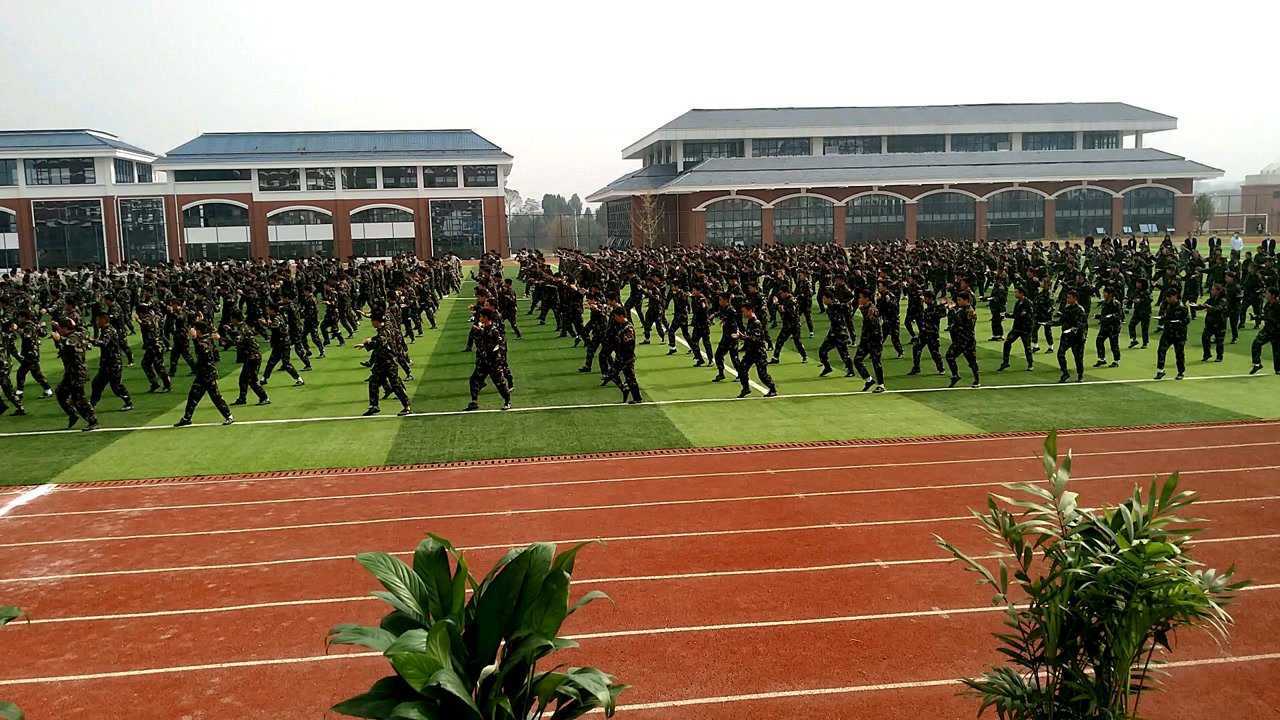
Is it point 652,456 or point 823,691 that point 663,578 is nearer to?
point 823,691

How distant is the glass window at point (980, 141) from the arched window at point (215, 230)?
4147cm

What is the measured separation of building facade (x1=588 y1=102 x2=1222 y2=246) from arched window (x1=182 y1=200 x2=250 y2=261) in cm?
2064

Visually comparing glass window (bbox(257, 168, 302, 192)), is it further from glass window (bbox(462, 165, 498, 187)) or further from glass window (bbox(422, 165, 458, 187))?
glass window (bbox(462, 165, 498, 187))

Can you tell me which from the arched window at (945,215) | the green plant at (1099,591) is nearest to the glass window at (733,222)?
the arched window at (945,215)

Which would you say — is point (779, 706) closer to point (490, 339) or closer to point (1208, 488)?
point (1208, 488)

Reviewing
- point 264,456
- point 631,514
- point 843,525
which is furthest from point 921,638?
point 264,456

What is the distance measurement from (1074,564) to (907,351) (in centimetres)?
1854

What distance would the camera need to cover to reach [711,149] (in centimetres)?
6247

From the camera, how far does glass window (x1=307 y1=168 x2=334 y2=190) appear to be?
57688 millimetres

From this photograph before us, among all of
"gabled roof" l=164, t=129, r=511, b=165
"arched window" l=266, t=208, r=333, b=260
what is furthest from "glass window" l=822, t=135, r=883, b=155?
"arched window" l=266, t=208, r=333, b=260

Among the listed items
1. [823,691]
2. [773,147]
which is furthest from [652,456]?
[773,147]

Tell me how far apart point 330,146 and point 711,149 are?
21832mm

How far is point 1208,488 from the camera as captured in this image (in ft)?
36.4

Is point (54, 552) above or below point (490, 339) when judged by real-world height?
below
